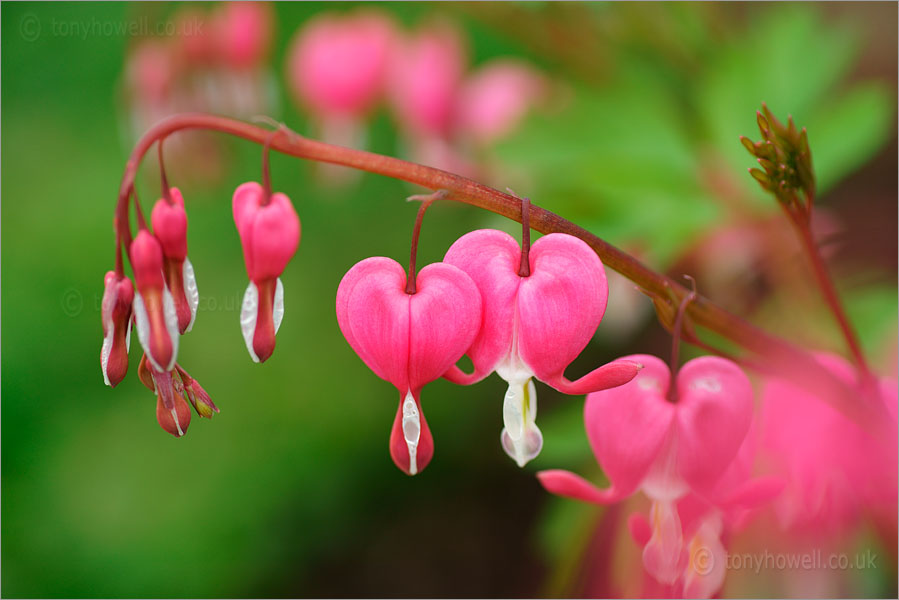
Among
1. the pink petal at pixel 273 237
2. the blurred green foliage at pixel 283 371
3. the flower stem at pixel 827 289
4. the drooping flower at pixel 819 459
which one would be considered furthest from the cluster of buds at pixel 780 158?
the blurred green foliage at pixel 283 371

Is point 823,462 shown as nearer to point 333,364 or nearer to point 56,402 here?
point 333,364

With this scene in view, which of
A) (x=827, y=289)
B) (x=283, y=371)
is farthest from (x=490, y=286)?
(x=283, y=371)

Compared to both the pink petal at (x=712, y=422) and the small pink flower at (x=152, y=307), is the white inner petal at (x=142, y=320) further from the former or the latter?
the pink petal at (x=712, y=422)

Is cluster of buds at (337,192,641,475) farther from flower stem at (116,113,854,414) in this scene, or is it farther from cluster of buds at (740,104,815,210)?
cluster of buds at (740,104,815,210)

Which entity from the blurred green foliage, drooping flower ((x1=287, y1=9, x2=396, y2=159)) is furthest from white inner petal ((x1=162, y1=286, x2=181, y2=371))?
drooping flower ((x1=287, y1=9, x2=396, y2=159))

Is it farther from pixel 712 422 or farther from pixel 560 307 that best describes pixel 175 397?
pixel 712 422

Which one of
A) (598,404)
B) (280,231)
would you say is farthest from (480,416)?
(280,231)
